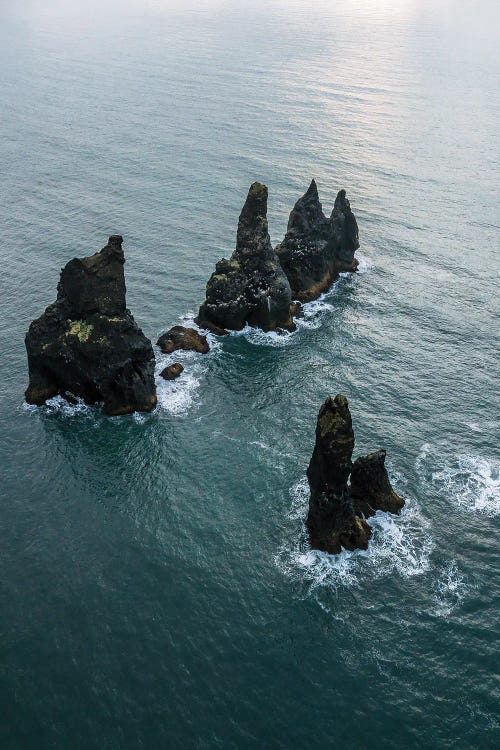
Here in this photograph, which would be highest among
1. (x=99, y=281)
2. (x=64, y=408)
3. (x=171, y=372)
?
(x=99, y=281)

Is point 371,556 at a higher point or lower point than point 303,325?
lower

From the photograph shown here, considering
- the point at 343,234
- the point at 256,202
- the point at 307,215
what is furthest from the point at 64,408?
the point at 343,234

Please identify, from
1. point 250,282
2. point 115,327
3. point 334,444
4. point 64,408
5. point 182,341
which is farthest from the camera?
point 250,282

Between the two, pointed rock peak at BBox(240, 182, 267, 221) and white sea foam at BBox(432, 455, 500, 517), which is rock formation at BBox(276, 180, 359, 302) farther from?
white sea foam at BBox(432, 455, 500, 517)

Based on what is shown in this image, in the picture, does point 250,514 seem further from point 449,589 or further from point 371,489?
point 449,589

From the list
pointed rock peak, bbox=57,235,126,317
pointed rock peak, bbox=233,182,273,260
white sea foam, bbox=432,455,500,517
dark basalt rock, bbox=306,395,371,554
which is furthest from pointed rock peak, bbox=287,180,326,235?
dark basalt rock, bbox=306,395,371,554

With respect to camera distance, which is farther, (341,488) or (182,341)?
(182,341)
